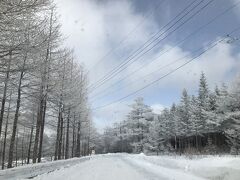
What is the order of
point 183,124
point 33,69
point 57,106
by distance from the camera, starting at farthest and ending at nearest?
point 183,124 < point 57,106 < point 33,69

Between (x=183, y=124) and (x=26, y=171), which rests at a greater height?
(x=183, y=124)

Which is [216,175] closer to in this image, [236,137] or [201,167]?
[201,167]

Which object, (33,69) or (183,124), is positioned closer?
(33,69)

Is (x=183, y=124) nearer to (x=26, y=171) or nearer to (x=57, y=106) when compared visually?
(x=57, y=106)

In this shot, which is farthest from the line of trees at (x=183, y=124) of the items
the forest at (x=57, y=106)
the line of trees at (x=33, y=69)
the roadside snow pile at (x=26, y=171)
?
the roadside snow pile at (x=26, y=171)

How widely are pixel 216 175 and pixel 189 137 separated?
76563 millimetres

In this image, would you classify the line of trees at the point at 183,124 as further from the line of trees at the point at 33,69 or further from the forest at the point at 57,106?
the line of trees at the point at 33,69

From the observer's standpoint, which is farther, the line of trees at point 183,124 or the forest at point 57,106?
the line of trees at point 183,124

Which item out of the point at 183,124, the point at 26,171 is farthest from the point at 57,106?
the point at 183,124

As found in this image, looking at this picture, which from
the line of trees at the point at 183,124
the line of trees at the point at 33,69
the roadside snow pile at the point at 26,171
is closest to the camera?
the line of trees at the point at 33,69

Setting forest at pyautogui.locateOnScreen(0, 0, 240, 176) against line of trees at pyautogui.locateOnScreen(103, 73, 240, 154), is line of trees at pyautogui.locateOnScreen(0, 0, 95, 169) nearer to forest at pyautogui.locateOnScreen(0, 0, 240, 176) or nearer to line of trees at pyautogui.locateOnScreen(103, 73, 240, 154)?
forest at pyautogui.locateOnScreen(0, 0, 240, 176)

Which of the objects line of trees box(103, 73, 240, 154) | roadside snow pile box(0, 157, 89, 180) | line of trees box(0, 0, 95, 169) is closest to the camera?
line of trees box(0, 0, 95, 169)

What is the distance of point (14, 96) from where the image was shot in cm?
2683

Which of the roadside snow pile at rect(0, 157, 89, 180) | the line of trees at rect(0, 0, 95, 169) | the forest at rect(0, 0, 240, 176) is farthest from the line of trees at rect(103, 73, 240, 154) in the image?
the roadside snow pile at rect(0, 157, 89, 180)
